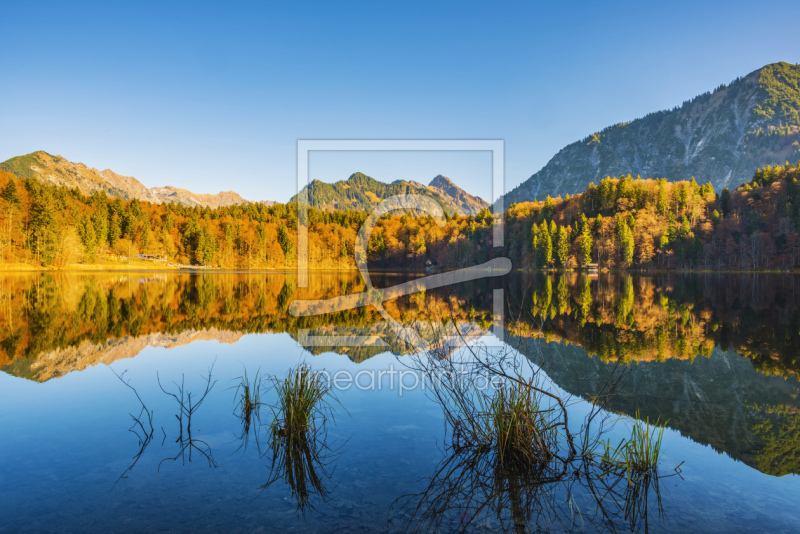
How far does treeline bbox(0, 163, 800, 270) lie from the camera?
74.9 m

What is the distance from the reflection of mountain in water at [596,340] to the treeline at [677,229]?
66.6m

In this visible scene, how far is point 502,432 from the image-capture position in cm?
557

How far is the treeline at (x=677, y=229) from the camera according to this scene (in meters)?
80.6

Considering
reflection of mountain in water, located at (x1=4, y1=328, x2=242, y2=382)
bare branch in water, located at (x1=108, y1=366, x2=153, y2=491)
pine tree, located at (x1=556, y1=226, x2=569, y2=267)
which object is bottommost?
bare branch in water, located at (x1=108, y1=366, x2=153, y2=491)

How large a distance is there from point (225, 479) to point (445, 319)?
42.3 feet

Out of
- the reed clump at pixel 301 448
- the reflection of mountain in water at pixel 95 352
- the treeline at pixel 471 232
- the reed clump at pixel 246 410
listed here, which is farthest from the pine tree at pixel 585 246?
the reed clump at pixel 301 448

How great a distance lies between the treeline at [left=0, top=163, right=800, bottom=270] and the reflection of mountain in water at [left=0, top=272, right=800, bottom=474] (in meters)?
63.5

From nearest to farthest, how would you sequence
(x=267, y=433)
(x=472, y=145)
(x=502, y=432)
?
(x=502, y=432) → (x=267, y=433) → (x=472, y=145)

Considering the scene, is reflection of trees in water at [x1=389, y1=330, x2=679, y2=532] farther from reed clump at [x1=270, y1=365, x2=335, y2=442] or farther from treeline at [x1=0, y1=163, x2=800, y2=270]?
treeline at [x1=0, y1=163, x2=800, y2=270]

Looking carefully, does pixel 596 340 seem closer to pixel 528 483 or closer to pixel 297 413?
pixel 528 483

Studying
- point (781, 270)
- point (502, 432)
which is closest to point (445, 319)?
point (502, 432)

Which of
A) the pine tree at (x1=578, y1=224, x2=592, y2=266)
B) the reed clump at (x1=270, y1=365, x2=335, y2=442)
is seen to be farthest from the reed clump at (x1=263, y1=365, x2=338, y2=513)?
the pine tree at (x1=578, y1=224, x2=592, y2=266)

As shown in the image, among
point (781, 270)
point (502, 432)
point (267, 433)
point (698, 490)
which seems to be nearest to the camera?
point (698, 490)

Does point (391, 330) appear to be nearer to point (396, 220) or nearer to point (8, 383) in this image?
point (8, 383)
